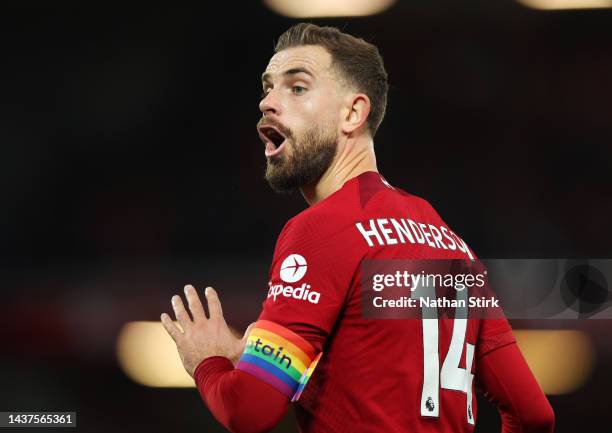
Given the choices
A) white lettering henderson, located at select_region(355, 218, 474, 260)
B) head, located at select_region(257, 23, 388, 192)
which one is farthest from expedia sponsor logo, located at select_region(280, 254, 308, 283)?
head, located at select_region(257, 23, 388, 192)

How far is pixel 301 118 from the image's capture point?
154cm

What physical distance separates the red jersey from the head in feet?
0.72

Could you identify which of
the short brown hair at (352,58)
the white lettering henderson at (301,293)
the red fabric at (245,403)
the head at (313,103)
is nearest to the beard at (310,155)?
the head at (313,103)

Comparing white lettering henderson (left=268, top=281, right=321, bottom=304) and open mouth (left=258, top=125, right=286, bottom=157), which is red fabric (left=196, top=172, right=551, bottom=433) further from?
open mouth (left=258, top=125, right=286, bottom=157)

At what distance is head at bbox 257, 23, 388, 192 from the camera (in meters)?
1.54

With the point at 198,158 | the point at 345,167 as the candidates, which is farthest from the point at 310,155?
the point at 198,158

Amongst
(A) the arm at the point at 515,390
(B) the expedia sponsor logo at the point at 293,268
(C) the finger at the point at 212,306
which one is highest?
(B) the expedia sponsor logo at the point at 293,268

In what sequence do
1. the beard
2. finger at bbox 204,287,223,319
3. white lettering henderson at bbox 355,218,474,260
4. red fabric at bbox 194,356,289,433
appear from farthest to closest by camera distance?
the beard, finger at bbox 204,287,223,319, white lettering henderson at bbox 355,218,474,260, red fabric at bbox 194,356,289,433

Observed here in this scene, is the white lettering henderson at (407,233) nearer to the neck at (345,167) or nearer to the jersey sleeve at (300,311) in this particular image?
the jersey sleeve at (300,311)

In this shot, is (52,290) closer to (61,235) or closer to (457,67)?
(61,235)

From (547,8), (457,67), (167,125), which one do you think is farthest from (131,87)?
(547,8)

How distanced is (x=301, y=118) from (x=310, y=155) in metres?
0.08

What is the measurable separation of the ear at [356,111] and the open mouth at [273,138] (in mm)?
133

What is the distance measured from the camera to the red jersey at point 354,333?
1238 millimetres
